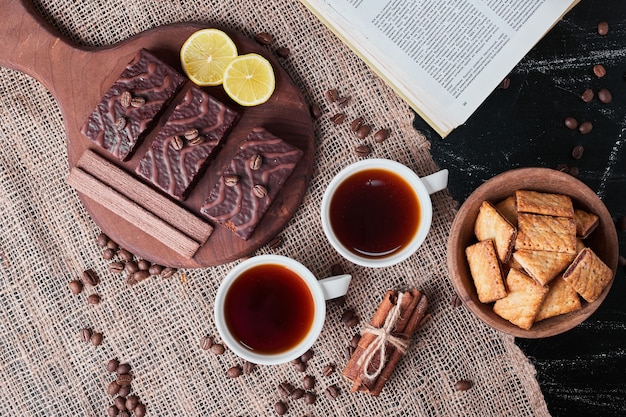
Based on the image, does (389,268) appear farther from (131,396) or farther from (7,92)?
(7,92)

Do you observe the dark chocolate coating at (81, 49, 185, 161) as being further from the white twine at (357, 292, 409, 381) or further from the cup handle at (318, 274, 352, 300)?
the white twine at (357, 292, 409, 381)

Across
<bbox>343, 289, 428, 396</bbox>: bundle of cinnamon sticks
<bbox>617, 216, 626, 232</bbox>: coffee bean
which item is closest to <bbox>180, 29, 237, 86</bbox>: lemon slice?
<bbox>343, 289, 428, 396</bbox>: bundle of cinnamon sticks

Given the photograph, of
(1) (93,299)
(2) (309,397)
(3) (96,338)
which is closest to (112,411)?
(3) (96,338)

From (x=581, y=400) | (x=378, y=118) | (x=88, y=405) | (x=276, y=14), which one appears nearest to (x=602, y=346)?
(x=581, y=400)

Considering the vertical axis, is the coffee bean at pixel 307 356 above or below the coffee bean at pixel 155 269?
above

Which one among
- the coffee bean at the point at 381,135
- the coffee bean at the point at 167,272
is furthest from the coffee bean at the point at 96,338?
the coffee bean at the point at 381,135

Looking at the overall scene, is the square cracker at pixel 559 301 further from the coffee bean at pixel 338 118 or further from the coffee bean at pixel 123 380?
the coffee bean at pixel 123 380
